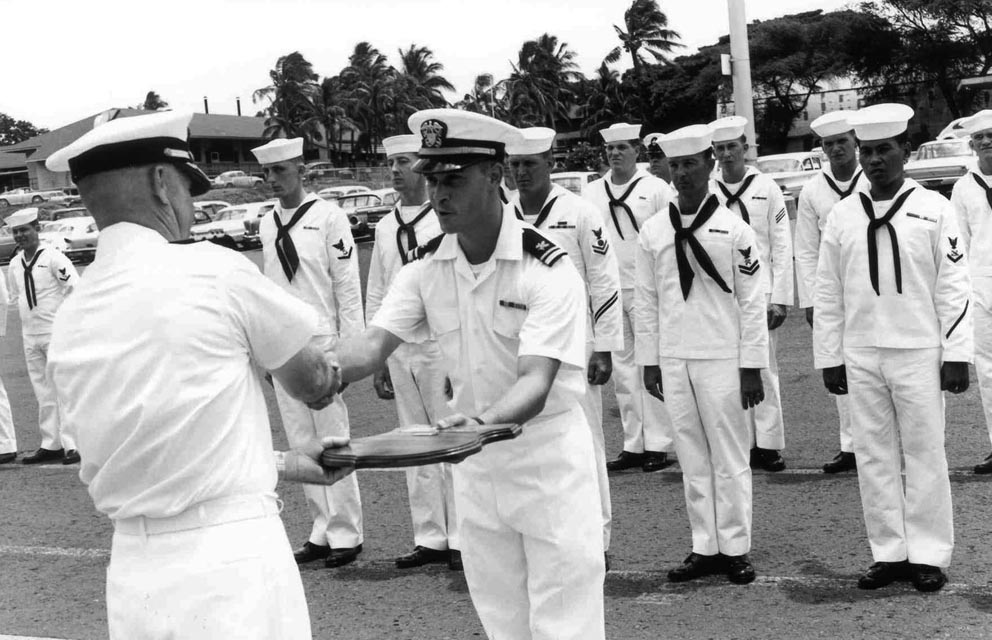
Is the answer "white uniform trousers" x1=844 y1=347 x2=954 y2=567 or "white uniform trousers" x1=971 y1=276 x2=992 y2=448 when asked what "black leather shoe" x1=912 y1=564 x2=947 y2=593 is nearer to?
"white uniform trousers" x1=844 y1=347 x2=954 y2=567

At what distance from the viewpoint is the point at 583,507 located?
430 cm

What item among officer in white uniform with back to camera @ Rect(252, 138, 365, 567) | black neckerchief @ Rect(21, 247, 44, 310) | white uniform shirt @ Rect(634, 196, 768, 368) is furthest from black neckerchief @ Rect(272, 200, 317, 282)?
black neckerchief @ Rect(21, 247, 44, 310)

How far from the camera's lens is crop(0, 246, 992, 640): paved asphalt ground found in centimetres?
584

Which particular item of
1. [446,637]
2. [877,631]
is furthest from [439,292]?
[877,631]

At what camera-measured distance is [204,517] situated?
3.01m

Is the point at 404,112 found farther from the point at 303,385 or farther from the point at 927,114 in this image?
the point at 303,385

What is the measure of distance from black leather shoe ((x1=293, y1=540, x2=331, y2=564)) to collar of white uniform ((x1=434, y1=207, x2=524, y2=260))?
11.4ft

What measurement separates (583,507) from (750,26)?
7532 cm

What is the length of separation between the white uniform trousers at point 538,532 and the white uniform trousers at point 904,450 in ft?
7.80

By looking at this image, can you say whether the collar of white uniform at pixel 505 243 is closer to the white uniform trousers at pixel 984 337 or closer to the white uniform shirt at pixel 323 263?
the white uniform shirt at pixel 323 263

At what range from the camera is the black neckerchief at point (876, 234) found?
20.1ft

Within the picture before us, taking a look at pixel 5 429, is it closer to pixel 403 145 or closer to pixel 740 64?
pixel 403 145

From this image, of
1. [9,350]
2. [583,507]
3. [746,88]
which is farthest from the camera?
[9,350]

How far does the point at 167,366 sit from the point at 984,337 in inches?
274
